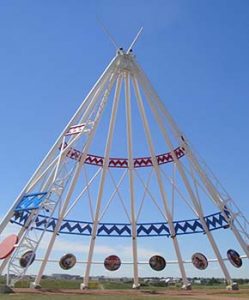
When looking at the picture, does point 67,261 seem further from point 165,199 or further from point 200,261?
point 200,261

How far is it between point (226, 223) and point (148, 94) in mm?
16777

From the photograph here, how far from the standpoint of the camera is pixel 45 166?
45.5 m

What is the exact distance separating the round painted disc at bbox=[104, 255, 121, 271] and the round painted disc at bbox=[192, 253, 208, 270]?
9.00 metres

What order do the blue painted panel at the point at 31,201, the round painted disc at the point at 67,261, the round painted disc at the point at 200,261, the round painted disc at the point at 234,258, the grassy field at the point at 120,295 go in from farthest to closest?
the round painted disc at the point at 67,261
the round painted disc at the point at 200,261
the round painted disc at the point at 234,258
the blue painted panel at the point at 31,201
the grassy field at the point at 120,295

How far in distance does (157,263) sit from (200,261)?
17.2 feet

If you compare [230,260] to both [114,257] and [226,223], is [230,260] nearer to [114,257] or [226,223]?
[226,223]

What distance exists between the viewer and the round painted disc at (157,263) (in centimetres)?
5166

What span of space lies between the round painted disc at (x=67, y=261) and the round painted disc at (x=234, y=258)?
58.6ft

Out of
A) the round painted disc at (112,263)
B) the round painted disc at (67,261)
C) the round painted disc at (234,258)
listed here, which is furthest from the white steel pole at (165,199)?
the round painted disc at (67,261)

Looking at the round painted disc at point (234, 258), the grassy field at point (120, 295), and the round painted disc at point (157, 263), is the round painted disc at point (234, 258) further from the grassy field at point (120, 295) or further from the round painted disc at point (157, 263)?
the round painted disc at point (157, 263)

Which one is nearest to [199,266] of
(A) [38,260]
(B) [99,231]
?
(B) [99,231]

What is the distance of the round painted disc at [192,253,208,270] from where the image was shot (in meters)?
49.5

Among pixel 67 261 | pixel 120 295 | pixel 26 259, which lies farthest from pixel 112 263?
pixel 120 295

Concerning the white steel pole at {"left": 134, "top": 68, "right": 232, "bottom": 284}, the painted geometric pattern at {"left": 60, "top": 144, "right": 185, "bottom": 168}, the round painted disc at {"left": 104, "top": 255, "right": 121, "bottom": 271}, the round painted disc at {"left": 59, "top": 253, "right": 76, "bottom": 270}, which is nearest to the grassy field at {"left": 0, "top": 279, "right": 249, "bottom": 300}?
the round painted disc at {"left": 104, "top": 255, "right": 121, "bottom": 271}
